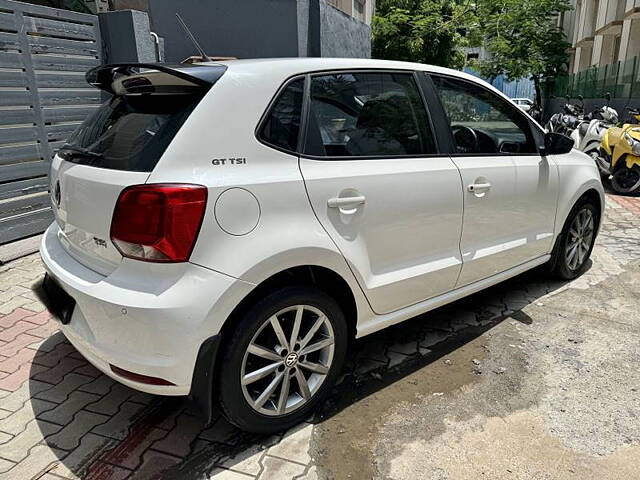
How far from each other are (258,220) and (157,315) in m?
0.57

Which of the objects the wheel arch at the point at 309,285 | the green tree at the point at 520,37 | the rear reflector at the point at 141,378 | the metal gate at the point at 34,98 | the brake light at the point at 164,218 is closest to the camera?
the brake light at the point at 164,218

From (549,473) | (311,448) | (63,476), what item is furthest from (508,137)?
(63,476)

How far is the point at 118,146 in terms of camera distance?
2.35m

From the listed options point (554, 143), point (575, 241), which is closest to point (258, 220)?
point (554, 143)

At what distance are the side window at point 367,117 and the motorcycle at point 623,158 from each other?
20.9 feet

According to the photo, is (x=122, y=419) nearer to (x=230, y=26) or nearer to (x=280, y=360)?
(x=280, y=360)

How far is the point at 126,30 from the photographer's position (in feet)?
18.9

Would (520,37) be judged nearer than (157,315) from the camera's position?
No

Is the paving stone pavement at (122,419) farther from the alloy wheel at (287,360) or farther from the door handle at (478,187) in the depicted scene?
the door handle at (478,187)

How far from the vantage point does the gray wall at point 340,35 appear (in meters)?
10.5

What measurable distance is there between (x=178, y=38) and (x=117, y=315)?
7376mm

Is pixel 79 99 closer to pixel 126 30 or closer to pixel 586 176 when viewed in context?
pixel 126 30

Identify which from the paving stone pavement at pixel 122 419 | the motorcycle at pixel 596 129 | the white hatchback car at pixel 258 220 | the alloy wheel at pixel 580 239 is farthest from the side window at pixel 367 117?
the motorcycle at pixel 596 129

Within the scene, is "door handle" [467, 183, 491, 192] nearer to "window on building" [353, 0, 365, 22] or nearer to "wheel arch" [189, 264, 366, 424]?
"wheel arch" [189, 264, 366, 424]
